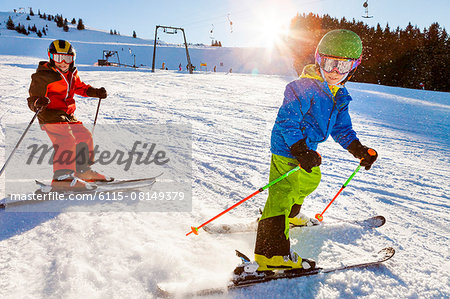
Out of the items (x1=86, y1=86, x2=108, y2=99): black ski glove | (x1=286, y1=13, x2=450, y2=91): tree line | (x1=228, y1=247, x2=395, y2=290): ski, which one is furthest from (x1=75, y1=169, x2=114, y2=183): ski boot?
(x1=286, y1=13, x2=450, y2=91): tree line

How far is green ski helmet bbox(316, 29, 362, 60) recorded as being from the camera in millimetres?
2078

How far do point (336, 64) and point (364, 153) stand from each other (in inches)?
31.3

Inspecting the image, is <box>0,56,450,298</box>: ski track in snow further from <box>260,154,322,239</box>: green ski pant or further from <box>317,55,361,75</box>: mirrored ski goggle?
<box>317,55,361,75</box>: mirrored ski goggle

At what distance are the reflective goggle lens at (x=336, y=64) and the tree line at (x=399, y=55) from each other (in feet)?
135

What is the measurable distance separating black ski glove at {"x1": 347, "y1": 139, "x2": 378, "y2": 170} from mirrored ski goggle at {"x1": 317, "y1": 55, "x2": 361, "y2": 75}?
2.20 ft

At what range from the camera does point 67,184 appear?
315cm

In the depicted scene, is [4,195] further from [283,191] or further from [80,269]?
[283,191]

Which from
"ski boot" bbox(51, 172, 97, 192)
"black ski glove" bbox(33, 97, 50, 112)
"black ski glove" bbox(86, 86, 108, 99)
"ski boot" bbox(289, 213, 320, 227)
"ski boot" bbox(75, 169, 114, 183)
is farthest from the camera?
"black ski glove" bbox(86, 86, 108, 99)

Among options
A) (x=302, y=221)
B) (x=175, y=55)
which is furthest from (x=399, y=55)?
(x=302, y=221)

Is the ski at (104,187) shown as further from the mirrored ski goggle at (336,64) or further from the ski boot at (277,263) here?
the mirrored ski goggle at (336,64)

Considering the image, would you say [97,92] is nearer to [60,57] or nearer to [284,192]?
[60,57]

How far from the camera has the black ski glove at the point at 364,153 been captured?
2229 millimetres

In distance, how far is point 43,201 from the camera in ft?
9.75

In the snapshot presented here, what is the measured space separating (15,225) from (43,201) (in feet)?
1.59
